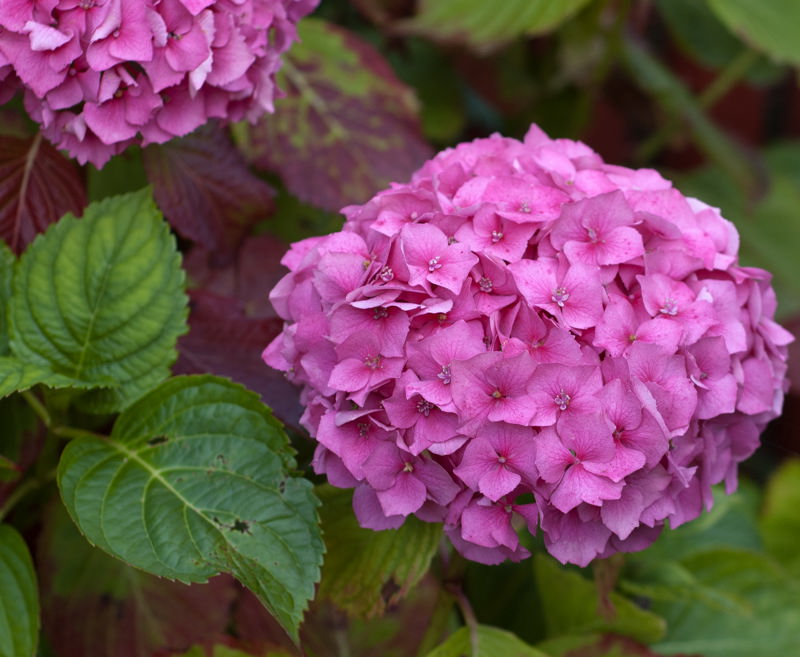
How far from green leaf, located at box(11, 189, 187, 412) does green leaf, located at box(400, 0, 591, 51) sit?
2.15 ft

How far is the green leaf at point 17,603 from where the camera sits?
78 cm

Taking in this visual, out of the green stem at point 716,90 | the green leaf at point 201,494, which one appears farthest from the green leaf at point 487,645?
the green stem at point 716,90

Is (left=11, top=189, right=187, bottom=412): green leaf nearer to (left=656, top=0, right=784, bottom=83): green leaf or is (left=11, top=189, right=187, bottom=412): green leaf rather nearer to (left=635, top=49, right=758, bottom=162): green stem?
(left=635, top=49, right=758, bottom=162): green stem

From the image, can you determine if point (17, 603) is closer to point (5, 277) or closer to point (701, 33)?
point (5, 277)

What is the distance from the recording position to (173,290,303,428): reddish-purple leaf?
0.90 metres

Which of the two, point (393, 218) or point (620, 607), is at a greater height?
point (393, 218)

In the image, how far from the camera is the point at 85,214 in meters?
0.84

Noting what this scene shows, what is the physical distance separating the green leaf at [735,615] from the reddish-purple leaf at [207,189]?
2.22 ft

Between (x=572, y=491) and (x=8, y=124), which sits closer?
(x=572, y=491)

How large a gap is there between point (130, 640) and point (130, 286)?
0.36 meters

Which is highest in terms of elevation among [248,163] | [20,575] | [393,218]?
[393,218]

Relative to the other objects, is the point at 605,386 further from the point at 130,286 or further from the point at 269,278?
the point at 269,278

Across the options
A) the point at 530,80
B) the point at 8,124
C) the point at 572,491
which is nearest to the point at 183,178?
the point at 8,124

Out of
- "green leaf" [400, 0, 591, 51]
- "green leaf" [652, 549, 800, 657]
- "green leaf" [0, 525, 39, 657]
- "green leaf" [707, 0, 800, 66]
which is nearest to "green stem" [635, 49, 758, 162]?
"green leaf" [707, 0, 800, 66]
